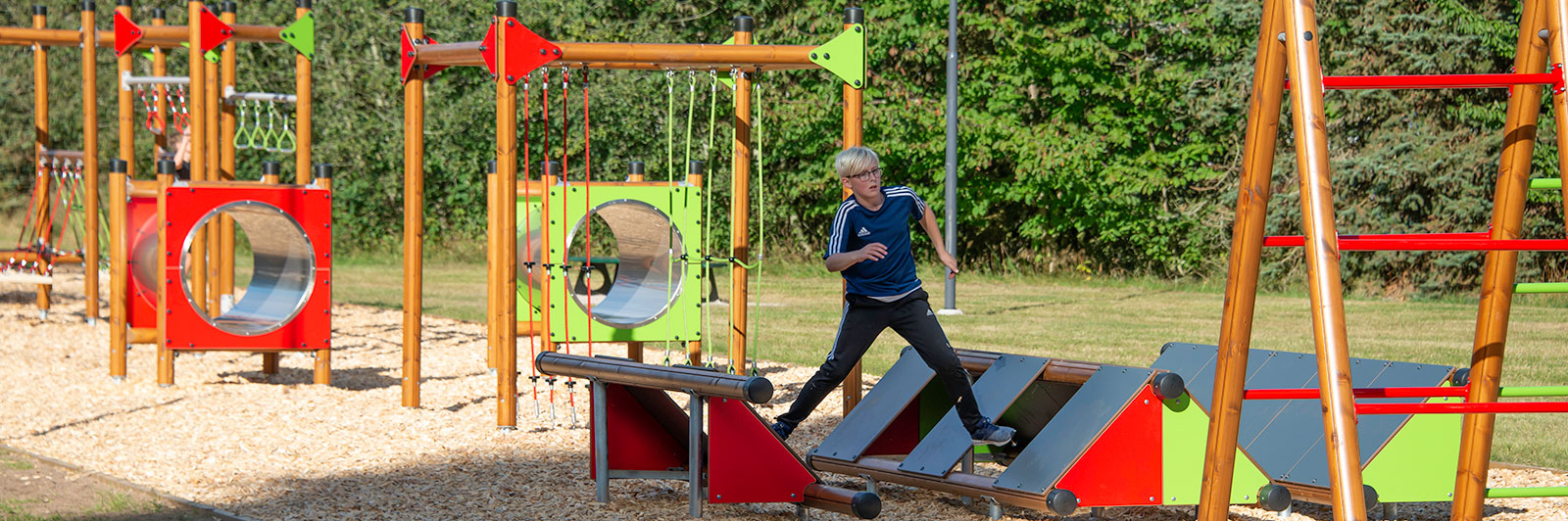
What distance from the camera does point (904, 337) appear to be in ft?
17.6

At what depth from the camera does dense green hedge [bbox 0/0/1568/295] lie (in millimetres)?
16203

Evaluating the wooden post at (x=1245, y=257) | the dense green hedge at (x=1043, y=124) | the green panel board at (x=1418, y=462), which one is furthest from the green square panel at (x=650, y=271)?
the dense green hedge at (x=1043, y=124)

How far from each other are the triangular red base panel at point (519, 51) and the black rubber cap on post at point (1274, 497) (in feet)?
12.4

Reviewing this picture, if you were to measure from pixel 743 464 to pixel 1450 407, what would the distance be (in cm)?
246

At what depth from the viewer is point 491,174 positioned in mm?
9547

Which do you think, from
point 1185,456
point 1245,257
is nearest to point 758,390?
point 1185,456

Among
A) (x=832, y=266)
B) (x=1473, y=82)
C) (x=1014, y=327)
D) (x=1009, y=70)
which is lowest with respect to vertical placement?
(x=1014, y=327)

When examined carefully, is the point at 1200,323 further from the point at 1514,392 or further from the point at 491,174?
the point at 1514,392

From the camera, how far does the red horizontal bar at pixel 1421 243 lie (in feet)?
10.7

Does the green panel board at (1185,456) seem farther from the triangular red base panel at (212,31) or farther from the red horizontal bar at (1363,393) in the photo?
the triangular red base panel at (212,31)

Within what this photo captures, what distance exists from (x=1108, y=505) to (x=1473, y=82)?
1.95m

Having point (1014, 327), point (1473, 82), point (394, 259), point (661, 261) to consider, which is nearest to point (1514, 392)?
point (1473, 82)

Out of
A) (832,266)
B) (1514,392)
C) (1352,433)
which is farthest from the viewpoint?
(832,266)

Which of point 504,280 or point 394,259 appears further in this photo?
point 394,259
